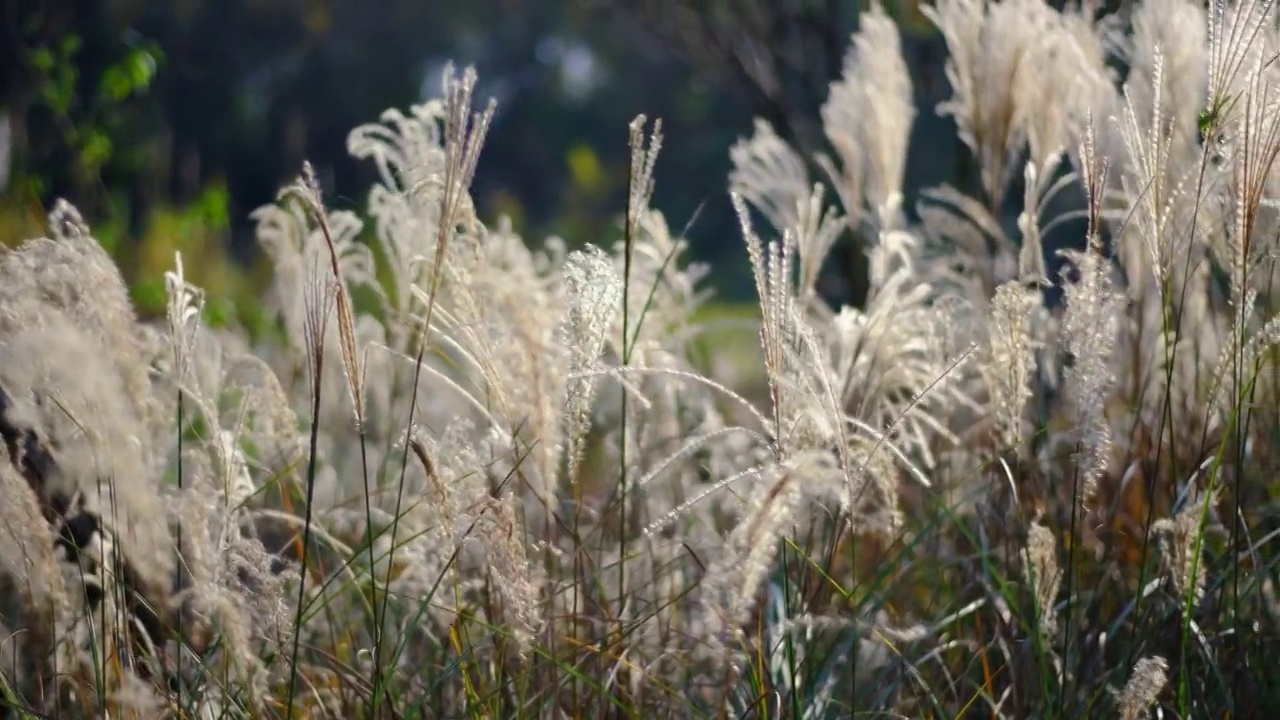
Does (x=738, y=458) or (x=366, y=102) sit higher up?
(x=366, y=102)

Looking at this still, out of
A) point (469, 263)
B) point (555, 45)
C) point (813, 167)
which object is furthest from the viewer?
point (555, 45)

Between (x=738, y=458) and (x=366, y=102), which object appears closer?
(x=738, y=458)

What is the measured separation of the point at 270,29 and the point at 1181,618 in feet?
56.3

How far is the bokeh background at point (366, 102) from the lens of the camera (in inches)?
198

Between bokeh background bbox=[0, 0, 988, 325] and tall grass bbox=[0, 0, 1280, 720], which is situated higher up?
bokeh background bbox=[0, 0, 988, 325]

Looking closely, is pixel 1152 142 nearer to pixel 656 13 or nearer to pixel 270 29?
pixel 656 13

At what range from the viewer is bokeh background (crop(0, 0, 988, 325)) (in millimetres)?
5023

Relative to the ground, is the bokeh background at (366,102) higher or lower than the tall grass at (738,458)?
higher

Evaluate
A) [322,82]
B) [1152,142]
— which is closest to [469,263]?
[1152,142]

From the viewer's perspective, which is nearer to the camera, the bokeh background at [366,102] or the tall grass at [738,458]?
the tall grass at [738,458]

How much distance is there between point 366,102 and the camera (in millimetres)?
20359

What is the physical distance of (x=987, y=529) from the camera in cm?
281

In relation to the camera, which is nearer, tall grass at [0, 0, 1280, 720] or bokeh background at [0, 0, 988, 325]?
tall grass at [0, 0, 1280, 720]

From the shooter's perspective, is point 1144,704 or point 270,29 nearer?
point 1144,704
